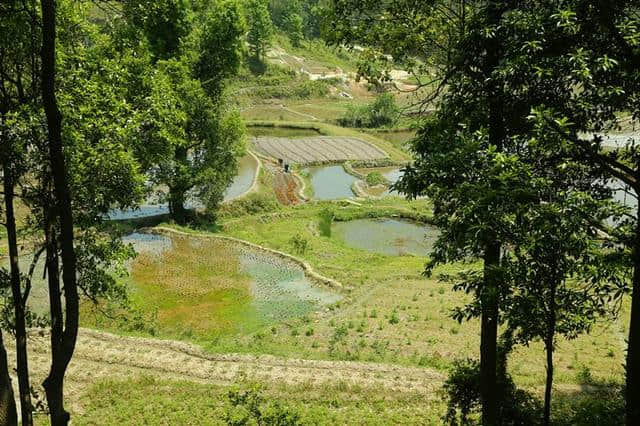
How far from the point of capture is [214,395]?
15469 mm

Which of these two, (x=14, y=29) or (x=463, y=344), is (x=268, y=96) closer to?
(x=463, y=344)

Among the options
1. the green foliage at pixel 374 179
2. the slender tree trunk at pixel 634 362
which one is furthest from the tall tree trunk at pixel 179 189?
the slender tree trunk at pixel 634 362

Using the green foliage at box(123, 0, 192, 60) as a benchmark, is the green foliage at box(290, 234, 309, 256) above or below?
below

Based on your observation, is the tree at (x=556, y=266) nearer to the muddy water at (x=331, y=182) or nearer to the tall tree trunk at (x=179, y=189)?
the tall tree trunk at (x=179, y=189)

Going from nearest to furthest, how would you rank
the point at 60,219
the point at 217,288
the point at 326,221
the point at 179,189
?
the point at 60,219, the point at 217,288, the point at 179,189, the point at 326,221

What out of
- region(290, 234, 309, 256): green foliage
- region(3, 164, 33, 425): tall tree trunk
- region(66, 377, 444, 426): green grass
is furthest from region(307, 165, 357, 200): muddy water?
region(3, 164, 33, 425): tall tree trunk

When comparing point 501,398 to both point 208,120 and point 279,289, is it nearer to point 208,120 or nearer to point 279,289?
point 279,289

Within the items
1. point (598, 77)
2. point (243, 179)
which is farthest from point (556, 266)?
point (243, 179)

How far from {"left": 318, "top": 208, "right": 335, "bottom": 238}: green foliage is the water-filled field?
303 inches

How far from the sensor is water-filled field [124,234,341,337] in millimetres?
22141

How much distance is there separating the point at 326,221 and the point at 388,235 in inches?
161

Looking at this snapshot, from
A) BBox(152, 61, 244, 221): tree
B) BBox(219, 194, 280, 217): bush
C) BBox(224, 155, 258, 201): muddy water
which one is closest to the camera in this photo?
BBox(152, 61, 244, 221): tree

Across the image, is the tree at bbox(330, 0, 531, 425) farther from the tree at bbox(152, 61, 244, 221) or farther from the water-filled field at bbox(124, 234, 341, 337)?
the tree at bbox(152, 61, 244, 221)

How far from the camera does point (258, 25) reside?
9475 centimetres
